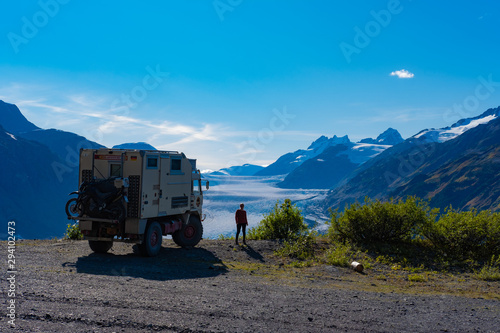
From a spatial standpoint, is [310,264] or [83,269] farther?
[310,264]

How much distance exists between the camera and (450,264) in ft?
48.8

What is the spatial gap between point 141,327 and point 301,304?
3.63 metres

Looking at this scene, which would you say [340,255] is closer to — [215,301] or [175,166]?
[175,166]

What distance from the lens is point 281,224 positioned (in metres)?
20.0

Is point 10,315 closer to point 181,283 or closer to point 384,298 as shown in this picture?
point 181,283

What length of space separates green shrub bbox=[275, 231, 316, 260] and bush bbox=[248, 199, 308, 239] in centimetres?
147

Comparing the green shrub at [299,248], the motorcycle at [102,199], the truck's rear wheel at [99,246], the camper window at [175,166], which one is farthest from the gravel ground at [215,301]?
the camper window at [175,166]

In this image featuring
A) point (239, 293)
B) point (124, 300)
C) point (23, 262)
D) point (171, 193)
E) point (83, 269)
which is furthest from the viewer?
point (171, 193)

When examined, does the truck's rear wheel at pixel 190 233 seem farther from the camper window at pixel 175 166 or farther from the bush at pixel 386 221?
the bush at pixel 386 221

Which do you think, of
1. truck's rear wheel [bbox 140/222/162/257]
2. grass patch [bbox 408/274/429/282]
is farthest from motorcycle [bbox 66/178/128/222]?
grass patch [bbox 408/274/429/282]

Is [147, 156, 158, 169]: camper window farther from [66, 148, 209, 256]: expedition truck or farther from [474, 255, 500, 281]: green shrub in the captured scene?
[474, 255, 500, 281]: green shrub

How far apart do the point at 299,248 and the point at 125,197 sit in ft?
25.6

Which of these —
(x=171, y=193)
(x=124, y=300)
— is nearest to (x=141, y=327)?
(x=124, y=300)

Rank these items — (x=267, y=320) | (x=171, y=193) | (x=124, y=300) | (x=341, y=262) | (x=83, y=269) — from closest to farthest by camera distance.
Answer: (x=267, y=320), (x=124, y=300), (x=83, y=269), (x=341, y=262), (x=171, y=193)
